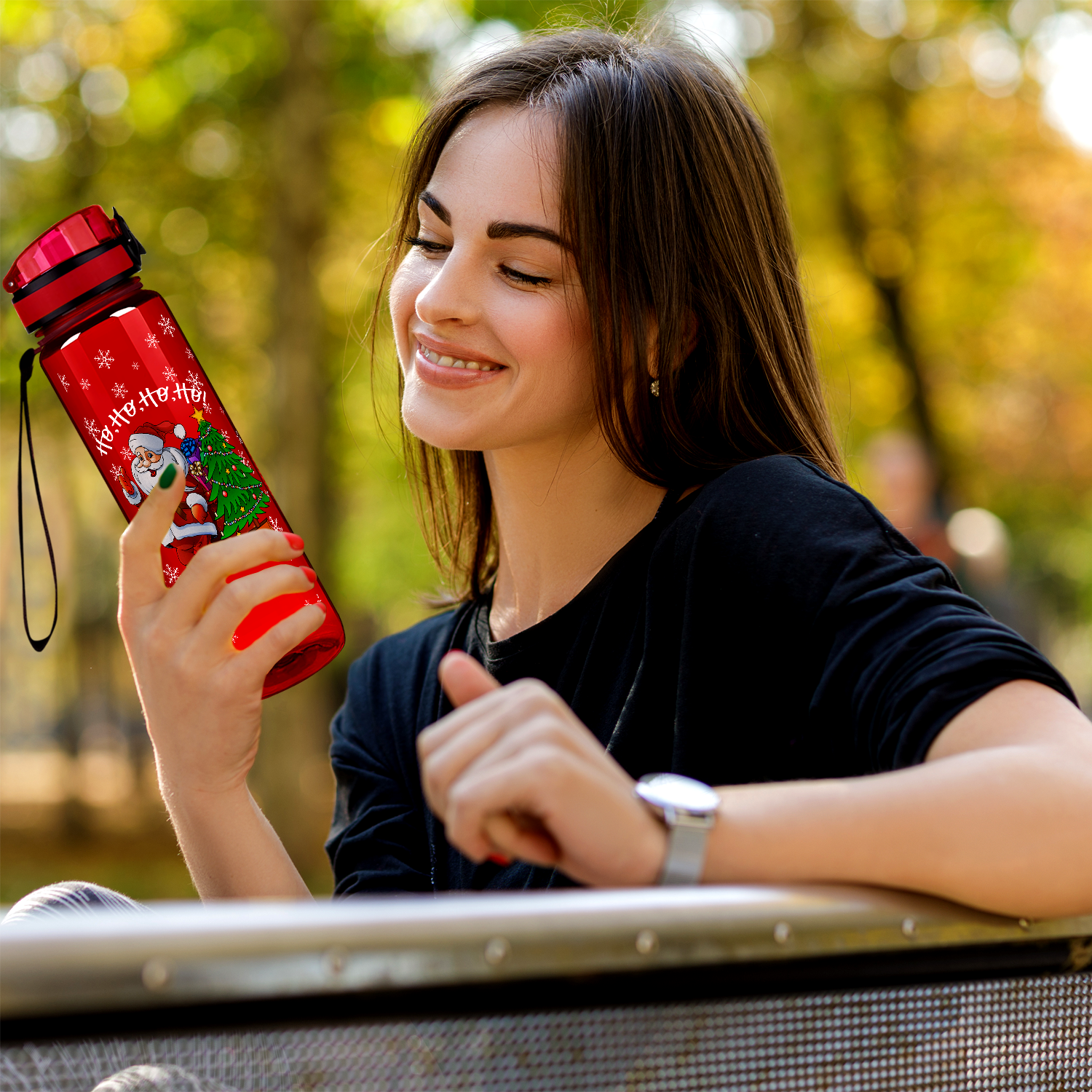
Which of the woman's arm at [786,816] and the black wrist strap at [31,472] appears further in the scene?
the black wrist strap at [31,472]

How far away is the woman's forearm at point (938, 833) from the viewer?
3.07 ft

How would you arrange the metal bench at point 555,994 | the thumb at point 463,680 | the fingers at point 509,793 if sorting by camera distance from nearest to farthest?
the metal bench at point 555,994
the fingers at point 509,793
the thumb at point 463,680

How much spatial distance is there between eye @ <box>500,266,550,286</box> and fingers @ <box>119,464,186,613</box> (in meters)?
0.48

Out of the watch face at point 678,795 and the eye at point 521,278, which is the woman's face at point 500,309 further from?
the watch face at point 678,795

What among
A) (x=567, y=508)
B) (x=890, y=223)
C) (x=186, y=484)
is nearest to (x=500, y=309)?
(x=567, y=508)

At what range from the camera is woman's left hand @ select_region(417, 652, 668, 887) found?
35.3 inches

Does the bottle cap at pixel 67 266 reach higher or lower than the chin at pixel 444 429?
higher

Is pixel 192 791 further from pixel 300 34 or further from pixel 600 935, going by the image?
pixel 300 34

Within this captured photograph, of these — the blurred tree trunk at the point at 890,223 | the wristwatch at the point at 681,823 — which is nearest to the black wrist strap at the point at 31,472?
the wristwatch at the point at 681,823

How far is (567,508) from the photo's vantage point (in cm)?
174

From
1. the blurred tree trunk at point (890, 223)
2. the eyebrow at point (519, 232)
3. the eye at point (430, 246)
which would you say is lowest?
the blurred tree trunk at point (890, 223)

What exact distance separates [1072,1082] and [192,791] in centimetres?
99

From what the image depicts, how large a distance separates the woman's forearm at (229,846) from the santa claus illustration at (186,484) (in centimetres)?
33

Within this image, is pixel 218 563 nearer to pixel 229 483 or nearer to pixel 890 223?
pixel 229 483
